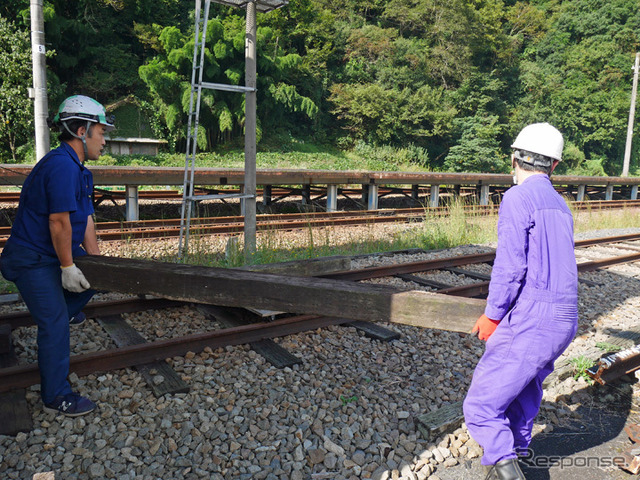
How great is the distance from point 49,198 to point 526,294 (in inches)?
→ 109

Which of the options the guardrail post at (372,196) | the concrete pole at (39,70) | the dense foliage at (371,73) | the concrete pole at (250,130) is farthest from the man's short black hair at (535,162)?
the dense foliage at (371,73)

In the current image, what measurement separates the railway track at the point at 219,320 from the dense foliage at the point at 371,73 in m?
24.0

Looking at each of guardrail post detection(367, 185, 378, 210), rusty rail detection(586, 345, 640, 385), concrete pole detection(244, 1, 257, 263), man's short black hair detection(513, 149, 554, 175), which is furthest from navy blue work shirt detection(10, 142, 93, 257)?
guardrail post detection(367, 185, 378, 210)

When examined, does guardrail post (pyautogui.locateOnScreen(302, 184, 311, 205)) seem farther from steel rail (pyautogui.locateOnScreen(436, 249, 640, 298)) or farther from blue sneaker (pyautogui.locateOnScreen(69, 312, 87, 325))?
blue sneaker (pyautogui.locateOnScreen(69, 312, 87, 325))

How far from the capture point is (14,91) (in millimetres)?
23766

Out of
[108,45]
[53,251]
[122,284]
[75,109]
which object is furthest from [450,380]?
[108,45]

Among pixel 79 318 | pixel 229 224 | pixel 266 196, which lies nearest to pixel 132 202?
pixel 229 224

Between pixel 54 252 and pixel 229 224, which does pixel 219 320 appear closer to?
pixel 54 252

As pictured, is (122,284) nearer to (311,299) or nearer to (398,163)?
(311,299)

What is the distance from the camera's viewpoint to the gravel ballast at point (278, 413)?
2.80 metres

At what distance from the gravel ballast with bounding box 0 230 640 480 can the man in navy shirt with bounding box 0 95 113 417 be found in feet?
0.92

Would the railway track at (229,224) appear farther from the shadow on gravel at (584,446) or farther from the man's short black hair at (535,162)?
the man's short black hair at (535,162)

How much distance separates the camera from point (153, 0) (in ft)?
118

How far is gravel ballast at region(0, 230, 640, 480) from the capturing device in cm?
280
